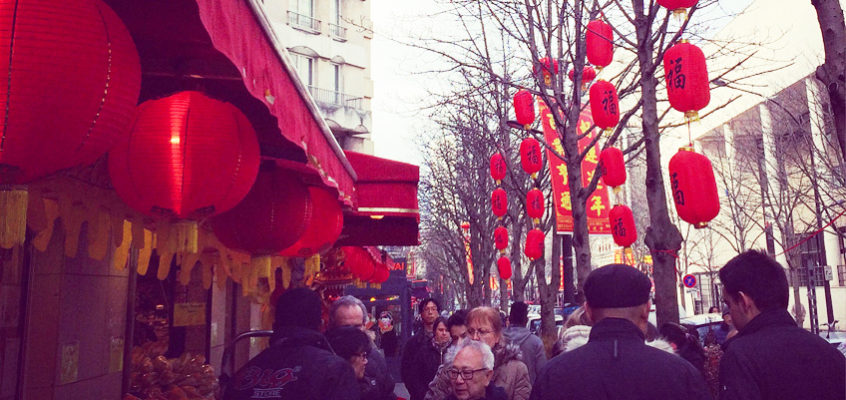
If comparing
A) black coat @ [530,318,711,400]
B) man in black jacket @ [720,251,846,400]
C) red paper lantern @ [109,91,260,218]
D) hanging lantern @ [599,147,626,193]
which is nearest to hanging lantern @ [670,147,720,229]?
hanging lantern @ [599,147,626,193]

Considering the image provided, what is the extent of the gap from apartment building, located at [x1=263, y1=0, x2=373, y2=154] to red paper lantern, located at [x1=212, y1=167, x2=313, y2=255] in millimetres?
25620

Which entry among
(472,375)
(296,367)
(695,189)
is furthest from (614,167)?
(296,367)

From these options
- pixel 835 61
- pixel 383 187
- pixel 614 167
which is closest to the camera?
pixel 835 61

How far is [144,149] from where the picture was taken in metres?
3.36

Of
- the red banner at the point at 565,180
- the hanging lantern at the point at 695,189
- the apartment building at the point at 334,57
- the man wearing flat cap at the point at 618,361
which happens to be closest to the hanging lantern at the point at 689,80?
the hanging lantern at the point at 695,189

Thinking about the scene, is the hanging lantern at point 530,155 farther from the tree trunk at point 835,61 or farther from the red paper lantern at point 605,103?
the tree trunk at point 835,61

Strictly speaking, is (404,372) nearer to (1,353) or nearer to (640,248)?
(1,353)

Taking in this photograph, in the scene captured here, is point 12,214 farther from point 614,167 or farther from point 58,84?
point 614,167

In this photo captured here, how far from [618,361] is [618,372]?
0.15 feet

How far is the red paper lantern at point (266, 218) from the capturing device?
467cm

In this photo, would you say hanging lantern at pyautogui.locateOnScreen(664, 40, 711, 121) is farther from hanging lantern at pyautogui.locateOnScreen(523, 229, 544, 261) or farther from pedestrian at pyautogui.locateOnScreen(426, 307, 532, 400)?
hanging lantern at pyautogui.locateOnScreen(523, 229, 544, 261)

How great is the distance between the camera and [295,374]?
3.11m

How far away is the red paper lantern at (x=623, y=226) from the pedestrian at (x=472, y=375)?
734 cm

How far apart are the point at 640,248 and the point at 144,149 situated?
1782 inches
